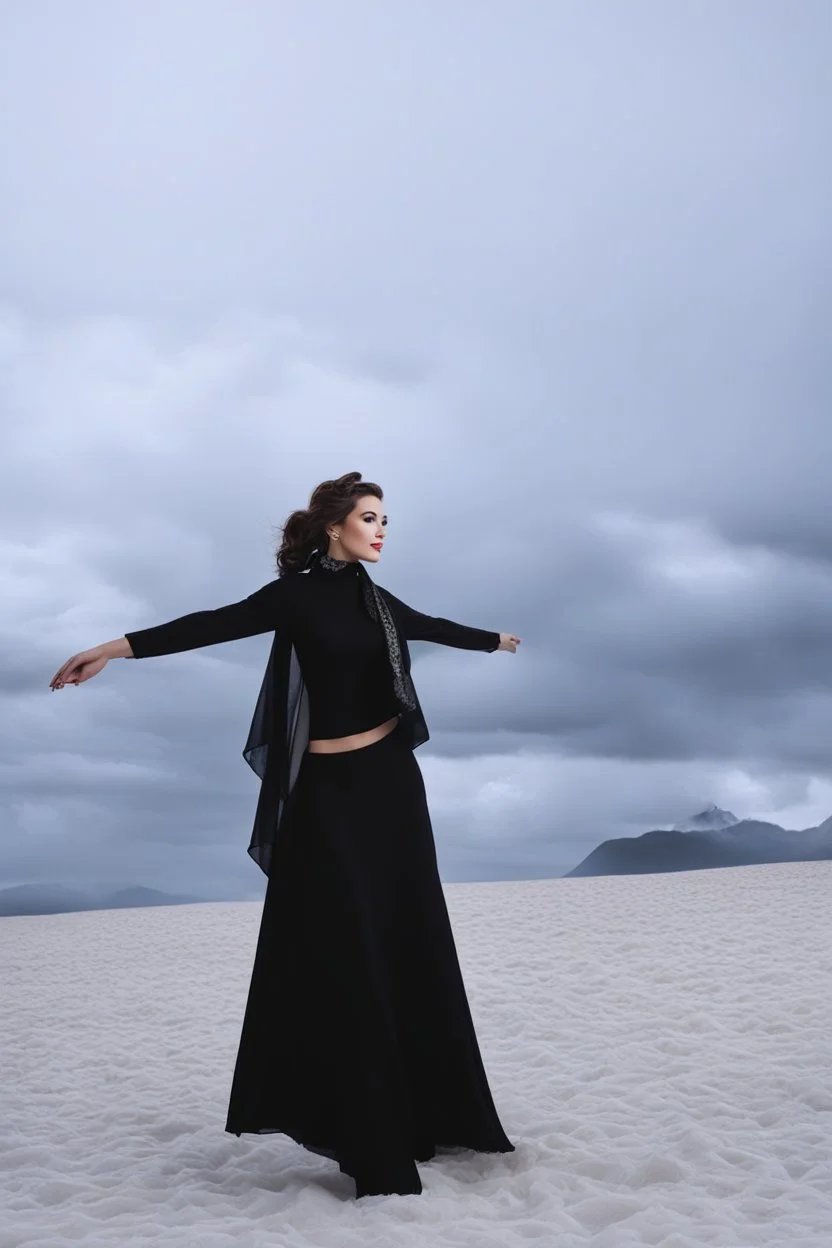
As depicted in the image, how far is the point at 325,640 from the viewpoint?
3986 millimetres

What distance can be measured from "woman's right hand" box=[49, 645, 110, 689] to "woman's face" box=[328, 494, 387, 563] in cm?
95

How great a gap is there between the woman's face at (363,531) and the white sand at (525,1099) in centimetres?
219

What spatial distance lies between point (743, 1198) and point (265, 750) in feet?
7.51

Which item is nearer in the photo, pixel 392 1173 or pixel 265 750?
pixel 392 1173

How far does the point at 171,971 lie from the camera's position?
11102 mm

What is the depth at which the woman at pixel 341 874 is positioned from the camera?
383 cm

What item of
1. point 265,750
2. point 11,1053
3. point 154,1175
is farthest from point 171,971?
point 265,750

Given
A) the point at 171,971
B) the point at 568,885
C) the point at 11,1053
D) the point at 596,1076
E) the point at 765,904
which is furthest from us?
the point at 568,885

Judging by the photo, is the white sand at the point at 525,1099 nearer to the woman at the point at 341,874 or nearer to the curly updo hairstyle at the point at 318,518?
the woman at the point at 341,874

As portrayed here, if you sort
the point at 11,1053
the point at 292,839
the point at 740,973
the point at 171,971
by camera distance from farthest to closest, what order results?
the point at 171,971 < the point at 740,973 < the point at 11,1053 < the point at 292,839

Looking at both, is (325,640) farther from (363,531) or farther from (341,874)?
(341,874)

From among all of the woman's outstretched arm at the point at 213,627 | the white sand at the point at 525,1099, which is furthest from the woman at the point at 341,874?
the white sand at the point at 525,1099

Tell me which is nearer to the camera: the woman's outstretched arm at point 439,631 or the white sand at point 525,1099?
the white sand at point 525,1099

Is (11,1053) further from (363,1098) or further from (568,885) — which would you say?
(568,885)
